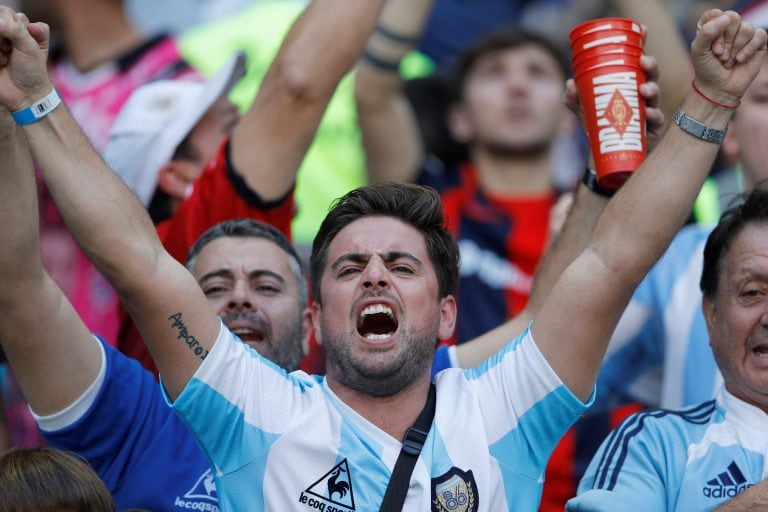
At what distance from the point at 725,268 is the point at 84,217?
175 centimetres

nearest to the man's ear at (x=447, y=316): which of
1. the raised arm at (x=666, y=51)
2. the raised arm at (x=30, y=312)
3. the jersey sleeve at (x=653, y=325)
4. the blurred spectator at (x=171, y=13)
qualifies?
the raised arm at (x=30, y=312)

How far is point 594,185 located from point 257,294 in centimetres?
109

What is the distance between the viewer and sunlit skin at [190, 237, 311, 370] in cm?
414

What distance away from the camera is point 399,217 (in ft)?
12.1

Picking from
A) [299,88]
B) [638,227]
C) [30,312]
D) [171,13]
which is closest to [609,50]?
[638,227]

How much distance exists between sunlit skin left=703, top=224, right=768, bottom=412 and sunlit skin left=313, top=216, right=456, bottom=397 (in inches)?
30.0

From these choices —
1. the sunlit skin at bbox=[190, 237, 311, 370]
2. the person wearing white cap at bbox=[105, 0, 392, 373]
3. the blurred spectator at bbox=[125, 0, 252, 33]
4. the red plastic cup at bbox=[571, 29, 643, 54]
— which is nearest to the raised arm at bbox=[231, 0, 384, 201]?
the person wearing white cap at bbox=[105, 0, 392, 373]

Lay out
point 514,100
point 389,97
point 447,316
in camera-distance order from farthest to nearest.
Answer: point 514,100 < point 389,97 < point 447,316

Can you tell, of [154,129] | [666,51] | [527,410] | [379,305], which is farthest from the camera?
[666,51]

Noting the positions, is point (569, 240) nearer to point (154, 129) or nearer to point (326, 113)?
point (154, 129)

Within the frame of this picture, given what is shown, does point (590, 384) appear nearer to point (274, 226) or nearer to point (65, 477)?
point (65, 477)

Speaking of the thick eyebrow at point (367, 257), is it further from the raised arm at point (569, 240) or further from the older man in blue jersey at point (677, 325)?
the older man in blue jersey at point (677, 325)

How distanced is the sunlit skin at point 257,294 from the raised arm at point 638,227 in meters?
1.06

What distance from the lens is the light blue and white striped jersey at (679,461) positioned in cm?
341
